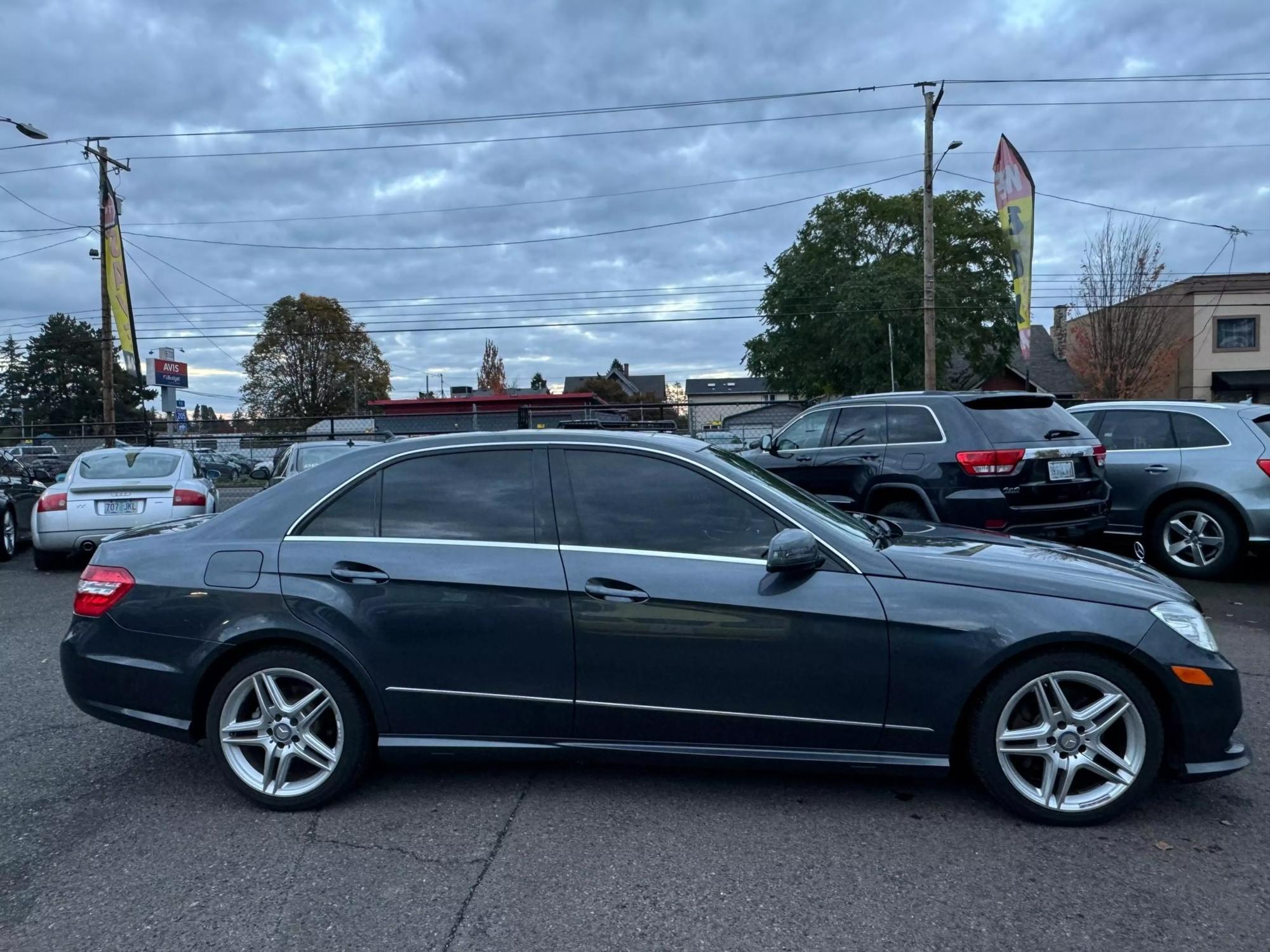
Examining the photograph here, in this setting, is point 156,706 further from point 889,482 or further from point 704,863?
point 889,482

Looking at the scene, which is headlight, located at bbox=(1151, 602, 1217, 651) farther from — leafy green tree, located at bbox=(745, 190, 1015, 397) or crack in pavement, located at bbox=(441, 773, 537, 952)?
leafy green tree, located at bbox=(745, 190, 1015, 397)

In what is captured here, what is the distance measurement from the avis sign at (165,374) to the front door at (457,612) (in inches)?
1161

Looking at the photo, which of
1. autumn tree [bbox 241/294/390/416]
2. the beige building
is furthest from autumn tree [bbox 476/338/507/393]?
the beige building

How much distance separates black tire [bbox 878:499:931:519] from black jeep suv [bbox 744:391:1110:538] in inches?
0.5

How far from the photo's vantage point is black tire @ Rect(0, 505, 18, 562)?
11.0m

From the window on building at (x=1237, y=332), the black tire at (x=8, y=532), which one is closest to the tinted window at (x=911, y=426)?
the black tire at (x=8, y=532)

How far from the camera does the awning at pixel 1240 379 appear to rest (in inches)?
1379

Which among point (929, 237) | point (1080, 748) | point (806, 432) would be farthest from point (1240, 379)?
point (1080, 748)

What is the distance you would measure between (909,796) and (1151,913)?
3.37 feet

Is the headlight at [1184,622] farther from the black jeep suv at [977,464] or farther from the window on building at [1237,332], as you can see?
the window on building at [1237,332]

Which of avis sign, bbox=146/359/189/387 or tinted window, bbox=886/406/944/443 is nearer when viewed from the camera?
tinted window, bbox=886/406/944/443

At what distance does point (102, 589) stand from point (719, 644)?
2641mm

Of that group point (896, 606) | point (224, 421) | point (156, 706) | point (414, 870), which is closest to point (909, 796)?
point (896, 606)

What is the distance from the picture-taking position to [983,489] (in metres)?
7.30
